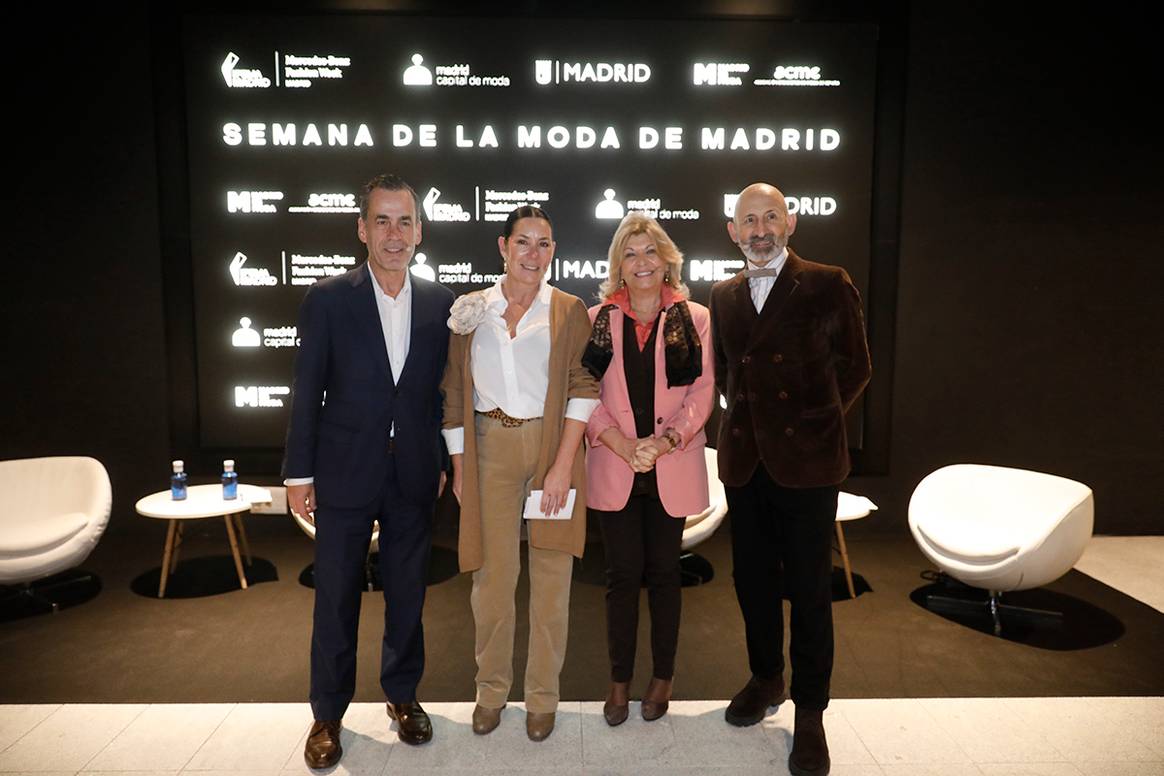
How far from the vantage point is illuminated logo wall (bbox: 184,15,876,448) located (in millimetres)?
4742

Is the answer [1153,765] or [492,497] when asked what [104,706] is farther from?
[1153,765]

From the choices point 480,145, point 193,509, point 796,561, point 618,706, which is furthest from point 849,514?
point 193,509

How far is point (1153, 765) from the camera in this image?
2502 mm

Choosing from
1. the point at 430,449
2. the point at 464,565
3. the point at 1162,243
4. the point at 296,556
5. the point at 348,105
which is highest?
the point at 348,105

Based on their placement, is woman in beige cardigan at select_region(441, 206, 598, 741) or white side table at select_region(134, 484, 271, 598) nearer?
woman in beige cardigan at select_region(441, 206, 598, 741)

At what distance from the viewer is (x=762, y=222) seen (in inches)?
98.4

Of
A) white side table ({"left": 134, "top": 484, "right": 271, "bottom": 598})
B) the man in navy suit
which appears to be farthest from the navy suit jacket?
white side table ({"left": 134, "top": 484, "right": 271, "bottom": 598})

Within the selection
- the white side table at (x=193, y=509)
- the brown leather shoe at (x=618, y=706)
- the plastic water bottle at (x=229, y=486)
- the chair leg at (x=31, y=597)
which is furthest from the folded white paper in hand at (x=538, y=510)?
the chair leg at (x=31, y=597)

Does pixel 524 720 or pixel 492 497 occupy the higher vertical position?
pixel 492 497

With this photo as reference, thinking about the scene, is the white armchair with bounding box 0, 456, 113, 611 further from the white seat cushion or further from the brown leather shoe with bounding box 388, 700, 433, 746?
the brown leather shoe with bounding box 388, 700, 433, 746

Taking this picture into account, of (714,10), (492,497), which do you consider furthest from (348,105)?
(492,497)

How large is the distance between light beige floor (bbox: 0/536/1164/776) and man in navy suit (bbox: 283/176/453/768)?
18 cm

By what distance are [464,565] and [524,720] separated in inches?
26.8

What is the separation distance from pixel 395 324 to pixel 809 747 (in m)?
1.94
